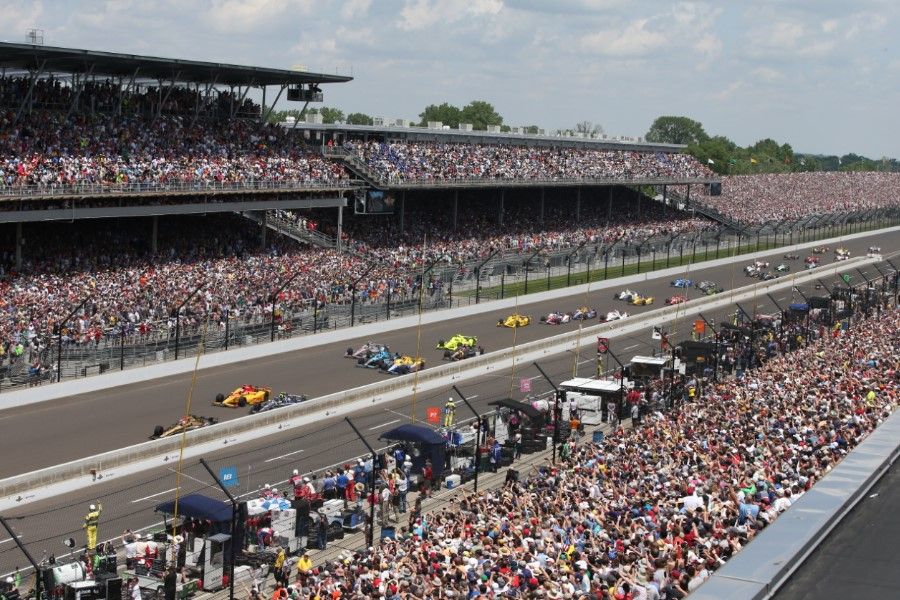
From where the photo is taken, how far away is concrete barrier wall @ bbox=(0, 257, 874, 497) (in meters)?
27.7

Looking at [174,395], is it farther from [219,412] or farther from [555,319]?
[555,319]

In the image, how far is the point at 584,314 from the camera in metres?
58.7

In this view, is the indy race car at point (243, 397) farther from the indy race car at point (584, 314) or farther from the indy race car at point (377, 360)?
the indy race car at point (584, 314)

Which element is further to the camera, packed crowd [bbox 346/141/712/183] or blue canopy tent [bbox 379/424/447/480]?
packed crowd [bbox 346/141/712/183]

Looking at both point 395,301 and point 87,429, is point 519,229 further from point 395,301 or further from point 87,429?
point 87,429

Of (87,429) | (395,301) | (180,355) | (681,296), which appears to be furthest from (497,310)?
(87,429)

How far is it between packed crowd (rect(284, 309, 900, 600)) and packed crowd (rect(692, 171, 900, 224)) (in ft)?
292

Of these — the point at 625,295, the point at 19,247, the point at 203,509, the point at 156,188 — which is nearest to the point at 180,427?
the point at 203,509

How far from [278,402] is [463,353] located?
12.1 meters

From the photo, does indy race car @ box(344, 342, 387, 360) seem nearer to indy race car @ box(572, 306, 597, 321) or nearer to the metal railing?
Answer: the metal railing

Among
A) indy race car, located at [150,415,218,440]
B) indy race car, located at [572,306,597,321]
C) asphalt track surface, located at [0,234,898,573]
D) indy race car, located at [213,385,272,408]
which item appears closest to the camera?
asphalt track surface, located at [0,234,898,573]

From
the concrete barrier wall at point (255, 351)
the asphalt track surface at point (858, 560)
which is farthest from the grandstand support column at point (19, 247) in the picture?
the asphalt track surface at point (858, 560)

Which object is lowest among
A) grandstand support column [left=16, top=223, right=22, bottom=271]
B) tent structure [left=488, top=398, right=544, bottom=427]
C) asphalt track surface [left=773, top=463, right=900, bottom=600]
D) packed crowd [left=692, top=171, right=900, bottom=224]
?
tent structure [left=488, top=398, right=544, bottom=427]

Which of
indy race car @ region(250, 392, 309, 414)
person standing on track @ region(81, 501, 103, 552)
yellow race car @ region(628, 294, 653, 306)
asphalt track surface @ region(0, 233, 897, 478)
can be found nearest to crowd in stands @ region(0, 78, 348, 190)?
asphalt track surface @ region(0, 233, 897, 478)
